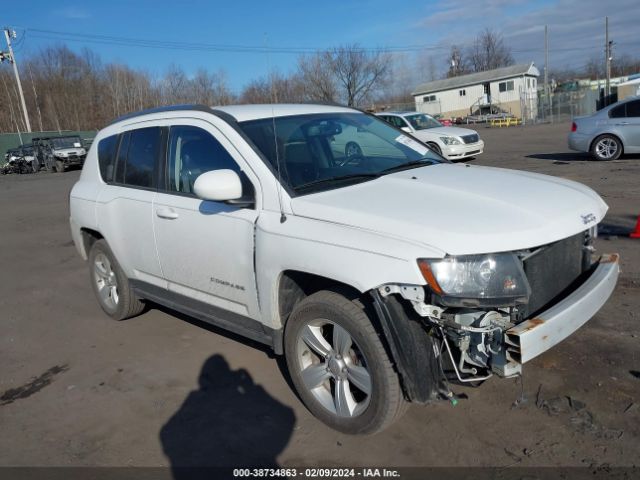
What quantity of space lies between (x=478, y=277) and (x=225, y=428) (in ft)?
6.16

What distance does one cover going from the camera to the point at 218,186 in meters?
3.24

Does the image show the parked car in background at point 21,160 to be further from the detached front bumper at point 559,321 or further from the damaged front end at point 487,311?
the detached front bumper at point 559,321

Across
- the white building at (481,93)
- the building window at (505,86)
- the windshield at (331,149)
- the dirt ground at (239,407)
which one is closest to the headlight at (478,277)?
the dirt ground at (239,407)

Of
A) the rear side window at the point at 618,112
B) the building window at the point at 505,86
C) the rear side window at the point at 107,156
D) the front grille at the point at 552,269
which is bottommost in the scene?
the front grille at the point at 552,269

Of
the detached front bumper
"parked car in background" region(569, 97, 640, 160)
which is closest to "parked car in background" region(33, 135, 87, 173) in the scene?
"parked car in background" region(569, 97, 640, 160)

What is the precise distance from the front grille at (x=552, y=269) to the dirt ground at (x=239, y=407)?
0.75 metres

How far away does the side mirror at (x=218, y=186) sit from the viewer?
324 cm

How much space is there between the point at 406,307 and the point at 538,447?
3.59 feet

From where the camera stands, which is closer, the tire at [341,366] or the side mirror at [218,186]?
the tire at [341,366]

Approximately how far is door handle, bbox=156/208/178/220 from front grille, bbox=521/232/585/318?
2474 millimetres

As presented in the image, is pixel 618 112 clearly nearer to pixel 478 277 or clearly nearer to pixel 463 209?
pixel 463 209

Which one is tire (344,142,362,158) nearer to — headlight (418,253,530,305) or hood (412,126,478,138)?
headlight (418,253,530,305)

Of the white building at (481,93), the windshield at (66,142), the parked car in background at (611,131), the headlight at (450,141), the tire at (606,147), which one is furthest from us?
the white building at (481,93)

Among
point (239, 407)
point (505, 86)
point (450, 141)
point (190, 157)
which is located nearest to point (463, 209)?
point (239, 407)
